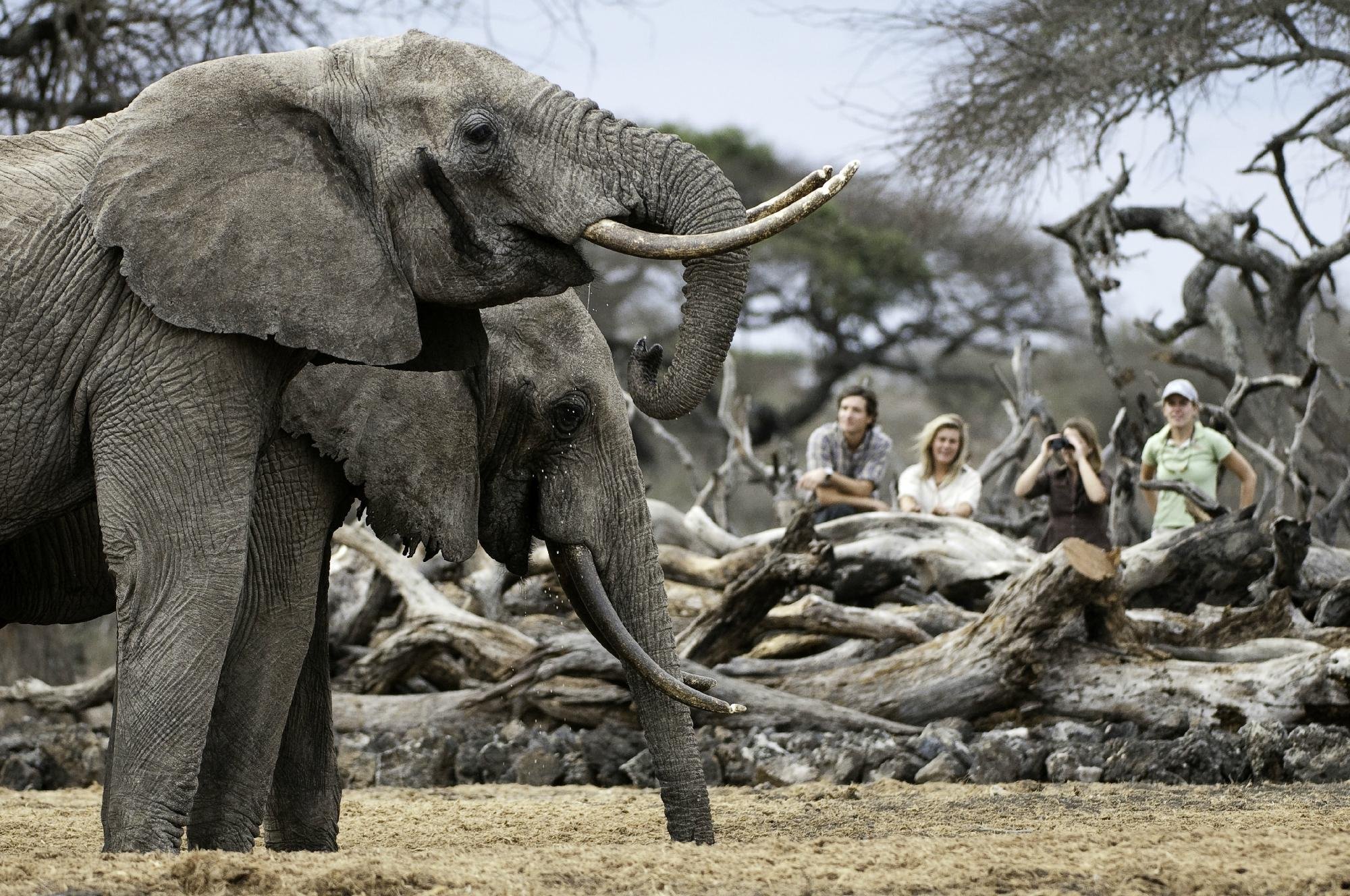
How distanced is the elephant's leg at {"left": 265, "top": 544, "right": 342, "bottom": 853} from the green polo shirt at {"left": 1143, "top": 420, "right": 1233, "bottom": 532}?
6.34 metres

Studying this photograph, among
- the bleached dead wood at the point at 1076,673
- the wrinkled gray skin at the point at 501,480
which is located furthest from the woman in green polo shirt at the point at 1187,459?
the wrinkled gray skin at the point at 501,480

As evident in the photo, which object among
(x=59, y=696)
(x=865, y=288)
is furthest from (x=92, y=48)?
(x=865, y=288)

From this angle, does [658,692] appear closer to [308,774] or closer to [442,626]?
[308,774]

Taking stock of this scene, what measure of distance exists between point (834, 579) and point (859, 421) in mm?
1156

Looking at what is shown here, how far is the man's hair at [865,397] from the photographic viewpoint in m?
11.0

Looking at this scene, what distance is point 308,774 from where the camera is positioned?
233 inches

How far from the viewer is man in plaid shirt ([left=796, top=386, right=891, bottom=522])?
10906mm

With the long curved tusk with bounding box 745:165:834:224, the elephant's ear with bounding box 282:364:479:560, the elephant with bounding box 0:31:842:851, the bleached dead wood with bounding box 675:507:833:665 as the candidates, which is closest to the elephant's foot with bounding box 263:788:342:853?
the elephant's ear with bounding box 282:364:479:560

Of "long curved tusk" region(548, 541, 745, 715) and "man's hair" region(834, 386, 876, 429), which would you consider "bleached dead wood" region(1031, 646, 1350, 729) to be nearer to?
"man's hair" region(834, 386, 876, 429)

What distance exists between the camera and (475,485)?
5605 millimetres

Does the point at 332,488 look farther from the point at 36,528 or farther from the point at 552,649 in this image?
the point at 552,649

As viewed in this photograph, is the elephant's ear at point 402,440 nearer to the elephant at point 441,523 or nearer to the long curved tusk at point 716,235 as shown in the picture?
the elephant at point 441,523

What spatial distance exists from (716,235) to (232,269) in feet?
4.37

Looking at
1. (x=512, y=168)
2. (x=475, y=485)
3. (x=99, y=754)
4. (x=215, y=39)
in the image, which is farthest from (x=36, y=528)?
(x=215, y=39)
